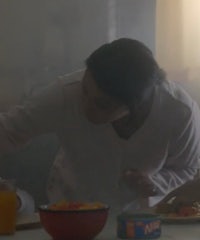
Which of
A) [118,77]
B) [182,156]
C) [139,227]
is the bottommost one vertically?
[182,156]

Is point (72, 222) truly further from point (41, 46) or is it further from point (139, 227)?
point (41, 46)

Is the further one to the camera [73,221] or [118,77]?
[118,77]

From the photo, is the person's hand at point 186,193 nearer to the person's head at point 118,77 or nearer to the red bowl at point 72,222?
the person's head at point 118,77

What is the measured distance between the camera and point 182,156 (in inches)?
69.9

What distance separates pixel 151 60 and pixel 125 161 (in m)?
0.34

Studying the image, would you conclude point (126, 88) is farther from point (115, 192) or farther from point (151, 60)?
point (115, 192)

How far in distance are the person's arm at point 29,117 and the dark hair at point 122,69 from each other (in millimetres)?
187

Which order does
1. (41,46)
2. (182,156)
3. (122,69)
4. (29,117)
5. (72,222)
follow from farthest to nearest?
(41,46) < (182,156) < (29,117) < (122,69) < (72,222)

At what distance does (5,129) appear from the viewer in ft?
5.29

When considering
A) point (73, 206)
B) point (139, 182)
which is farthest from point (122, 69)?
point (73, 206)

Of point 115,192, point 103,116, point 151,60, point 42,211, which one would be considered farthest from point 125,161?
point 42,211

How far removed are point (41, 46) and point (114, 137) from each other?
65cm

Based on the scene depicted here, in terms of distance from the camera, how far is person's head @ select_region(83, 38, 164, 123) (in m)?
1.45

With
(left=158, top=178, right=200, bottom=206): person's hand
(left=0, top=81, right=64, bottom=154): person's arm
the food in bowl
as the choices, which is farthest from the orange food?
(left=0, top=81, right=64, bottom=154): person's arm
